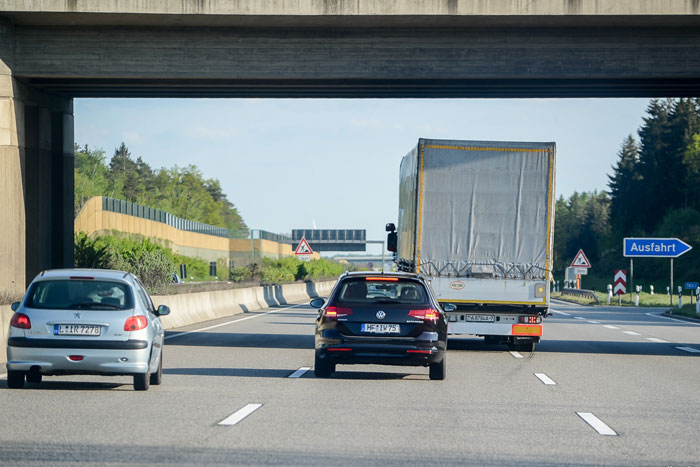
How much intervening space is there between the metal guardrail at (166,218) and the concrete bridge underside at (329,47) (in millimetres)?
39677

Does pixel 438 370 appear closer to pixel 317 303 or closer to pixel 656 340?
pixel 317 303

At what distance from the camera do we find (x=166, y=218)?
8219 cm

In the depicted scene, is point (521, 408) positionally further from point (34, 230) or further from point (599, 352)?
point (34, 230)

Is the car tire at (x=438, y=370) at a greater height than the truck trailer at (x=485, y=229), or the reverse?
the truck trailer at (x=485, y=229)

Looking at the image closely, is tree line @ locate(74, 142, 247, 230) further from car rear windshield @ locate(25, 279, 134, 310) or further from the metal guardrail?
car rear windshield @ locate(25, 279, 134, 310)

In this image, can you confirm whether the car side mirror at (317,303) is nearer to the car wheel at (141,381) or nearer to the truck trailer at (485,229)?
the car wheel at (141,381)

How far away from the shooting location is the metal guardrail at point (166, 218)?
220 ft

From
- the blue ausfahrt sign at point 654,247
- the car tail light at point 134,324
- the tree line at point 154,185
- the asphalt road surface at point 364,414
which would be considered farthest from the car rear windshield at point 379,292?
the tree line at point 154,185

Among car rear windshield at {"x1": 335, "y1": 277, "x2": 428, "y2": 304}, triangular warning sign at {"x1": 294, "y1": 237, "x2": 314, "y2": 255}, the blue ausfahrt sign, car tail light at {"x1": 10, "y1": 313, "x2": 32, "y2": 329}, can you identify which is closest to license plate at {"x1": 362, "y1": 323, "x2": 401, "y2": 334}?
car rear windshield at {"x1": 335, "y1": 277, "x2": 428, "y2": 304}

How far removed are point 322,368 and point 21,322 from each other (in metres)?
4.30

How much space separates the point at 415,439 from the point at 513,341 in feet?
39.9

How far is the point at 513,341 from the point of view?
21.6m

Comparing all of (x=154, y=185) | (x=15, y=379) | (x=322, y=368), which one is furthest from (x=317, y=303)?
(x=154, y=185)

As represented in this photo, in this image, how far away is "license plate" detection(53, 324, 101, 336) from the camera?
43.1ft
